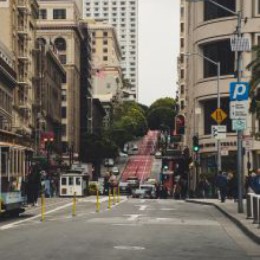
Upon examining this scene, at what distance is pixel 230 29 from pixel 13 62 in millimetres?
28359

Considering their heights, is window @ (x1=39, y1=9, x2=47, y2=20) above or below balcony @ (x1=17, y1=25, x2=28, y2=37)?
above

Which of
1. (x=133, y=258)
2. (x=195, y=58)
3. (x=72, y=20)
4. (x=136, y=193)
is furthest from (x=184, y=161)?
(x=133, y=258)

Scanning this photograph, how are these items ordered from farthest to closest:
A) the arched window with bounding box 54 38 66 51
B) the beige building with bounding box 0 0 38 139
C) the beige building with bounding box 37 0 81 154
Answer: the arched window with bounding box 54 38 66 51, the beige building with bounding box 37 0 81 154, the beige building with bounding box 0 0 38 139

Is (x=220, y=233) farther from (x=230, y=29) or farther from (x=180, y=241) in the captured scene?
(x=230, y=29)

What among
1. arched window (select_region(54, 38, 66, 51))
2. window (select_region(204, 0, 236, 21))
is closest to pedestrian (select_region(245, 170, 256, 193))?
window (select_region(204, 0, 236, 21))

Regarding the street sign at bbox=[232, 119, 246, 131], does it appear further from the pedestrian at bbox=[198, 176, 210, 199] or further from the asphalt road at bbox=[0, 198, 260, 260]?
the pedestrian at bbox=[198, 176, 210, 199]

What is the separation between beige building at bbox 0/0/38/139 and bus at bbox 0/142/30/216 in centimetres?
4906

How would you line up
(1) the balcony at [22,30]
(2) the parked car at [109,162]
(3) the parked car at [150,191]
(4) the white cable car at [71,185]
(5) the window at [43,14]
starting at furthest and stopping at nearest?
(2) the parked car at [109,162], (5) the window at [43,14], (1) the balcony at [22,30], (3) the parked car at [150,191], (4) the white cable car at [71,185]

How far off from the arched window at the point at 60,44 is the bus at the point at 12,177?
103 metres

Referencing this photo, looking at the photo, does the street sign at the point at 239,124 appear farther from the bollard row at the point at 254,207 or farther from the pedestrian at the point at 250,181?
the bollard row at the point at 254,207

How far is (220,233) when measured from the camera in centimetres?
2102

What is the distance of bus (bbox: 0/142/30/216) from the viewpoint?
82.8ft

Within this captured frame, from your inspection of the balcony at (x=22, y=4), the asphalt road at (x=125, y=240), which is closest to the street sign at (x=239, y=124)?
the asphalt road at (x=125, y=240)

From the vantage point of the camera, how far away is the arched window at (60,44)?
131 m
